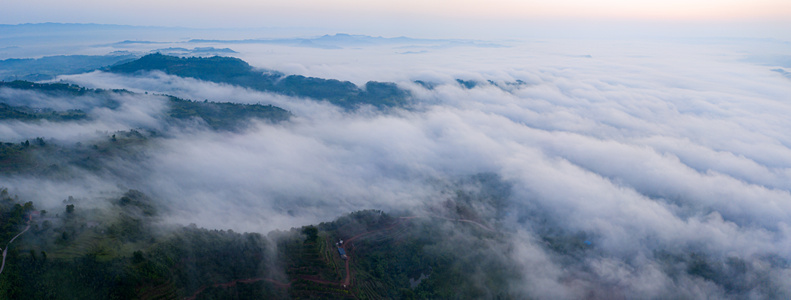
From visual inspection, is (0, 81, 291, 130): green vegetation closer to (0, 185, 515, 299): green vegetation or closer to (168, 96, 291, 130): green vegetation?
(168, 96, 291, 130): green vegetation

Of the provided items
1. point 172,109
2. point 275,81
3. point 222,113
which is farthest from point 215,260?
point 275,81

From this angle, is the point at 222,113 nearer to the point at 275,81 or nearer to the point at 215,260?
the point at 275,81

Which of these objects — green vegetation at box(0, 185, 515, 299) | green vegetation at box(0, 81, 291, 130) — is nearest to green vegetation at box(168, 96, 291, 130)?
green vegetation at box(0, 81, 291, 130)

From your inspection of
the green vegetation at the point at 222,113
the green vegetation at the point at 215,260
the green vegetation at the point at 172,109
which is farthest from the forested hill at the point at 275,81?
the green vegetation at the point at 215,260

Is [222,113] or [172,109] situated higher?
[172,109]

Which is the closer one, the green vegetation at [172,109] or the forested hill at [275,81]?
the green vegetation at [172,109]

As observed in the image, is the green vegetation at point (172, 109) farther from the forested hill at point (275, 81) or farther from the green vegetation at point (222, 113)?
the forested hill at point (275, 81)

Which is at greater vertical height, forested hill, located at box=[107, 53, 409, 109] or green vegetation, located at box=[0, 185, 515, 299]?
forested hill, located at box=[107, 53, 409, 109]

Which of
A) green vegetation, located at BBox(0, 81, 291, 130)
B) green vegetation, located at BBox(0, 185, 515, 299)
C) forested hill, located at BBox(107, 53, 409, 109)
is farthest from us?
forested hill, located at BBox(107, 53, 409, 109)

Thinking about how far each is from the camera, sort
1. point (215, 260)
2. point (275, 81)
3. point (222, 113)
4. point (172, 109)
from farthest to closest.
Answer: point (275, 81) < point (222, 113) < point (172, 109) < point (215, 260)
